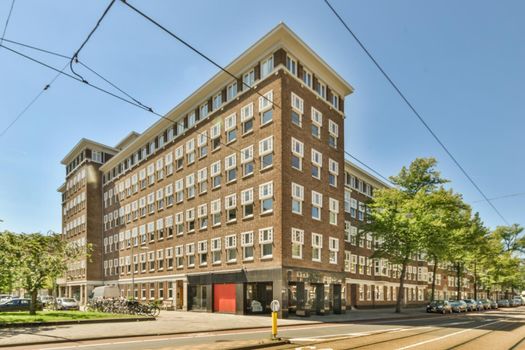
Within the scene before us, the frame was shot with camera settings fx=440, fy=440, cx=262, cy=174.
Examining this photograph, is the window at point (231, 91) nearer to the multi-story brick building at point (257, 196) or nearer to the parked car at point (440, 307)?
the multi-story brick building at point (257, 196)

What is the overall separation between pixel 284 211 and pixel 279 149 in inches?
187

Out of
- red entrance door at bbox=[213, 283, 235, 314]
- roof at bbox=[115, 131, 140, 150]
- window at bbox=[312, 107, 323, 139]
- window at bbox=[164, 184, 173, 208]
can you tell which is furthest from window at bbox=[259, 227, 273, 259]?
roof at bbox=[115, 131, 140, 150]

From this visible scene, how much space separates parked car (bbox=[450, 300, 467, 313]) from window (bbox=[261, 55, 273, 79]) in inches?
1311

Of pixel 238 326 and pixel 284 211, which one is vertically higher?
pixel 284 211

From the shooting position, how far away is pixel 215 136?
41.7 metres

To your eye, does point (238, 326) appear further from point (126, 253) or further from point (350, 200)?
point (126, 253)

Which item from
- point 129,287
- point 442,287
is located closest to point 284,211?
point 129,287

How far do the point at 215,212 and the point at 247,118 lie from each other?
31.0ft

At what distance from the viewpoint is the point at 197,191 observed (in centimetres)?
4416

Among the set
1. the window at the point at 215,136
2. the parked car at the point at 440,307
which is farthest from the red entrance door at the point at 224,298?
the parked car at the point at 440,307

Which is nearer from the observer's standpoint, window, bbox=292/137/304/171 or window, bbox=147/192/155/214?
window, bbox=292/137/304/171

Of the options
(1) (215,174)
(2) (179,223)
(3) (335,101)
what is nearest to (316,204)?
(1) (215,174)

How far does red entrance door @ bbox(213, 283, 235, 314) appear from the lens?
36.4 meters

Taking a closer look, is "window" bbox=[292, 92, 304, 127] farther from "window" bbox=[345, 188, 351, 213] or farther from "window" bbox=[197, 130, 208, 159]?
"window" bbox=[345, 188, 351, 213]
